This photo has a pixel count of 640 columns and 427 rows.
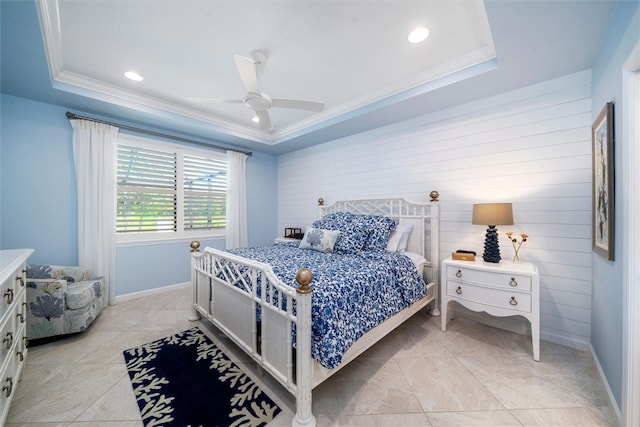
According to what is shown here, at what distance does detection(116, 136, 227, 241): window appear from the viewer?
331 cm

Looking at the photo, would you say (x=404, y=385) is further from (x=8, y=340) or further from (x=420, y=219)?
(x=8, y=340)

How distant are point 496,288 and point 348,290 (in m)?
1.38

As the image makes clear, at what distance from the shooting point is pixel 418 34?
1.90m

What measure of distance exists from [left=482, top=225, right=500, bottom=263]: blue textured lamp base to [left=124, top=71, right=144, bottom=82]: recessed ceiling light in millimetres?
3900

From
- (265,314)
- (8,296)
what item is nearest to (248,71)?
(265,314)

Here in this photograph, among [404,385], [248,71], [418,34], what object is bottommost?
[404,385]

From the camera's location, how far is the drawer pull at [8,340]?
1246 millimetres

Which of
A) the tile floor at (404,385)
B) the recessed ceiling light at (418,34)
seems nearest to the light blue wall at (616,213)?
the tile floor at (404,385)

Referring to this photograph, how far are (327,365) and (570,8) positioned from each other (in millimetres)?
2547

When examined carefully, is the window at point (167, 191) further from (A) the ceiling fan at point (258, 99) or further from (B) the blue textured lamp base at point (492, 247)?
(B) the blue textured lamp base at point (492, 247)

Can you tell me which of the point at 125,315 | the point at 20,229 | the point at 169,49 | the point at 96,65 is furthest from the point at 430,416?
the point at 20,229

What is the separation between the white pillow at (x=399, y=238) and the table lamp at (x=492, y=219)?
0.78 meters

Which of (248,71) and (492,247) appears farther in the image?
(492,247)

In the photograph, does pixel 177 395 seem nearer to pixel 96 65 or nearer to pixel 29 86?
pixel 96 65
